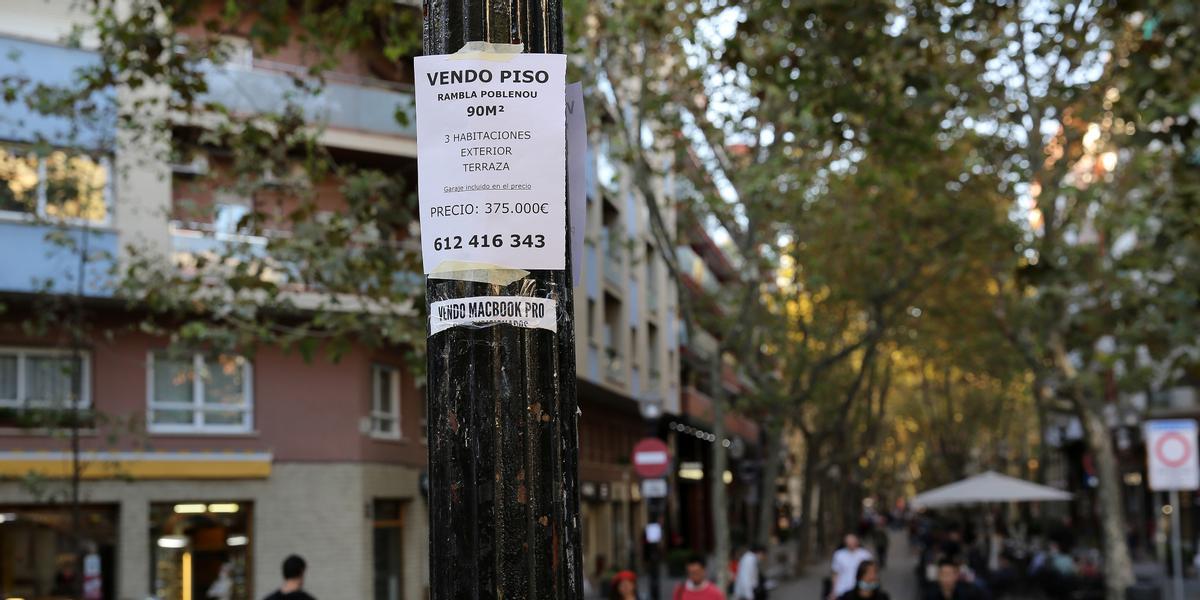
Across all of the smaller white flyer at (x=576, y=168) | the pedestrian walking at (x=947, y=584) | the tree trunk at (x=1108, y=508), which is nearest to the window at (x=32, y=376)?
the pedestrian walking at (x=947, y=584)

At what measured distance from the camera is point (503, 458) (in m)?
2.62

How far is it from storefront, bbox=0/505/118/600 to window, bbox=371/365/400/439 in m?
5.21

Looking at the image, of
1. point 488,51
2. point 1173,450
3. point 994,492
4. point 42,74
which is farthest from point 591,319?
point 488,51

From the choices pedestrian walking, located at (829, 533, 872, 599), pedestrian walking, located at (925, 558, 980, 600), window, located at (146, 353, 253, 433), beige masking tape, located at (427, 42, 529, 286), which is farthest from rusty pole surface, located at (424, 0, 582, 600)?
window, located at (146, 353, 253, 433)

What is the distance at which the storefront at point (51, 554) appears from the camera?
22844mm

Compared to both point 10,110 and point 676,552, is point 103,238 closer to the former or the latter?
point 10,110

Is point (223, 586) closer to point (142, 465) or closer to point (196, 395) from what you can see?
point (142, 465)

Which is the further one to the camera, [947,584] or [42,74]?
[42,74]

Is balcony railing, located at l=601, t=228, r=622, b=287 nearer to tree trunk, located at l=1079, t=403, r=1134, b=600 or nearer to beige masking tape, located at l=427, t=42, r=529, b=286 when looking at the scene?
tree trunk, located at l=1079, t=403, r=1134, b=600

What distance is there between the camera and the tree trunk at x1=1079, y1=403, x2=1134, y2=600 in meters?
24.6

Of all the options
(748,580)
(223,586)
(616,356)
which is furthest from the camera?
(616,356)

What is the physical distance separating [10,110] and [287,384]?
20.5 ft

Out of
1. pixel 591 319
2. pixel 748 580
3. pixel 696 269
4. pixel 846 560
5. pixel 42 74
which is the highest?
pixel 696 269

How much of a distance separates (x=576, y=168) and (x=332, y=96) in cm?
2270
